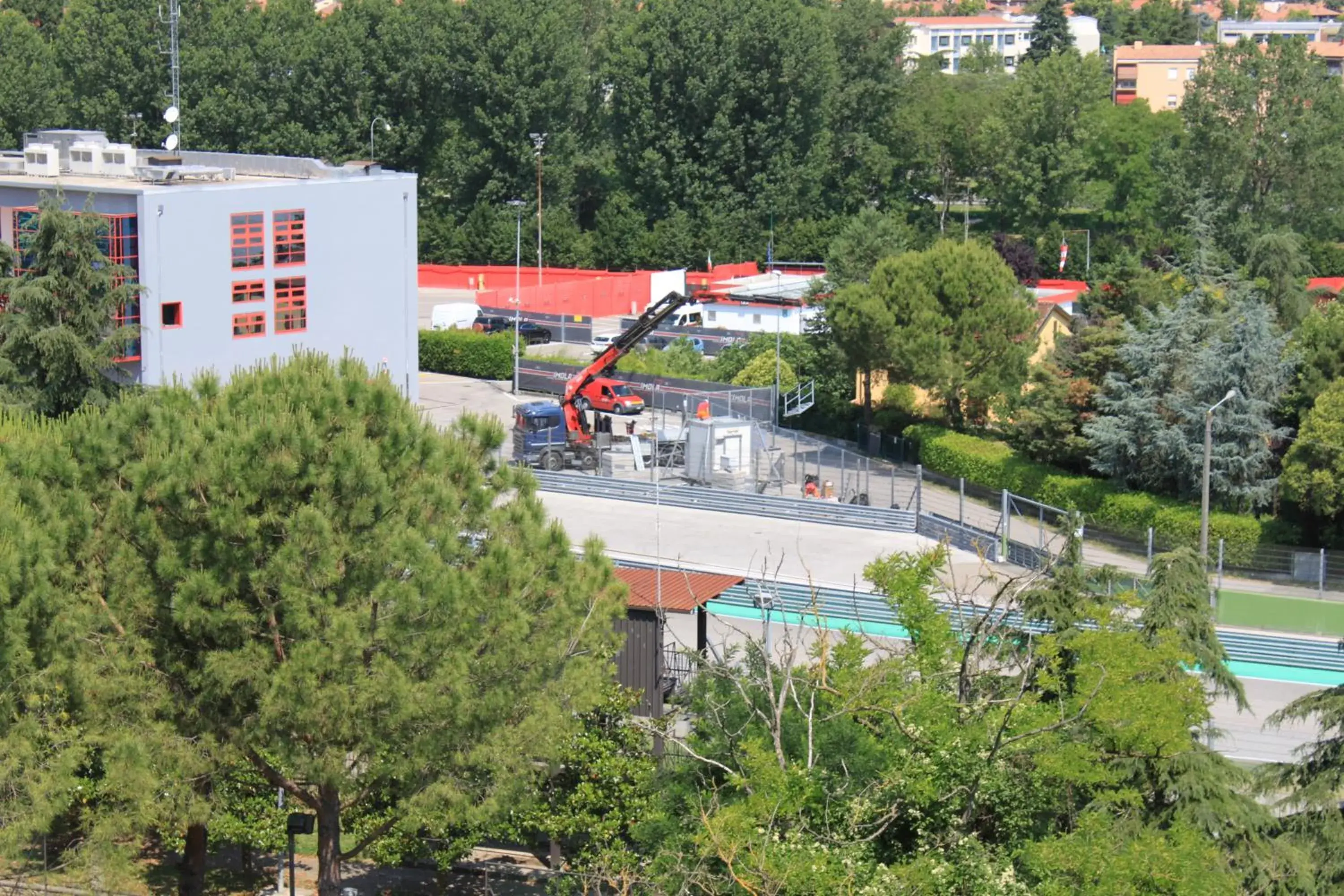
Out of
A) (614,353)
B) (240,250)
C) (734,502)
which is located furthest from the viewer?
(614,353)

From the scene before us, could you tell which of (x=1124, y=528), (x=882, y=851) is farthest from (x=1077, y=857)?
(x=1124, y=528)

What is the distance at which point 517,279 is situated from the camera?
71.4 m

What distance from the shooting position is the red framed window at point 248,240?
44.9 meters

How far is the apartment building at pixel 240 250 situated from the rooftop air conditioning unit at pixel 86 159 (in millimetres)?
39

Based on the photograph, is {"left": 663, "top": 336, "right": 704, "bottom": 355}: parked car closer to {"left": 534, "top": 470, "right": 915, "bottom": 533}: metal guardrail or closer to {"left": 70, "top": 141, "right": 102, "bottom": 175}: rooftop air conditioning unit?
{"left": 534, "top": 470, "right": 915, "bottom": 533}: metal guardrail

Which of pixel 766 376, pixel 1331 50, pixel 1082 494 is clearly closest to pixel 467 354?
pixel 766 376

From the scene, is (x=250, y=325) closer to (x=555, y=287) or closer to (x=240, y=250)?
(x=240, y=250)

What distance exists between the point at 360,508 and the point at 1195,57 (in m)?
122

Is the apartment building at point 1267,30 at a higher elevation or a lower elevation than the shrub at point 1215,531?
higher

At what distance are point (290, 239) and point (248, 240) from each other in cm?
136

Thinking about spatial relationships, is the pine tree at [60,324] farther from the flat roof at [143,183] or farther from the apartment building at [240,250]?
the flat roof at [143,183]

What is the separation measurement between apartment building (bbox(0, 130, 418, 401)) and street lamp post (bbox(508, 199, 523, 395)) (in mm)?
7240

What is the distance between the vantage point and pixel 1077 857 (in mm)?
15609

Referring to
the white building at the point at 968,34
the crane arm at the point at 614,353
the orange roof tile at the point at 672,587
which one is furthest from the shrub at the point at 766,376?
the white building at the point at 968,34
